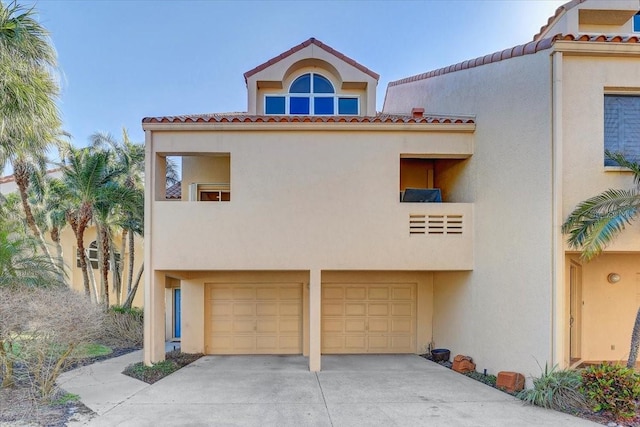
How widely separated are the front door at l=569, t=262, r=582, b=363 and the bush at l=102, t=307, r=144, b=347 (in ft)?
44.7

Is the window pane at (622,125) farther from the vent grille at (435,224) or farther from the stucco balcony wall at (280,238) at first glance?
the stucco balcony wall at (280,238)

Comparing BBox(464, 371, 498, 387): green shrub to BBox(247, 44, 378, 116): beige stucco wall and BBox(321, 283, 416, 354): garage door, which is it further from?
BBox(247, 44, 378, 116): beige stucco wall

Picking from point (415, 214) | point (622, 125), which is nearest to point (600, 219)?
point (622, 125)

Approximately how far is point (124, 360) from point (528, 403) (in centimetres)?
1075

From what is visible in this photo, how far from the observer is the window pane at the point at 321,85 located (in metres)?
14.9

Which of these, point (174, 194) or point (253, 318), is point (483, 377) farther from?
point (174, 194)

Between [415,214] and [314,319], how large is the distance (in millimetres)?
3884

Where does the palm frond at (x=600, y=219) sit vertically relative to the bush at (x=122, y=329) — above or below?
above

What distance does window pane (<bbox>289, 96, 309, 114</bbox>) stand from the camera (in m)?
14.8

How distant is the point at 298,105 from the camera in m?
14.8

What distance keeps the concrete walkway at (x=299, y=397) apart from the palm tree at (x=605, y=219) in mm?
3089

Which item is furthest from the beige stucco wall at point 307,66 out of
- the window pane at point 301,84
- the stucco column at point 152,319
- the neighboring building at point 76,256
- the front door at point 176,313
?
the neighboring building at point 76,256

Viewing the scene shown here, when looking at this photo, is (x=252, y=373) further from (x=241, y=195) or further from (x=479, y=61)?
(x=479, y=61)

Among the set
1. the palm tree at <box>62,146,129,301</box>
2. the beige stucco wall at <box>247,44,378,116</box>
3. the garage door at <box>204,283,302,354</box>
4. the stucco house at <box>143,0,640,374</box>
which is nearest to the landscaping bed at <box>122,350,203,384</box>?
the stucco house at <box>143,0,640,374</box>
